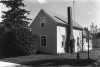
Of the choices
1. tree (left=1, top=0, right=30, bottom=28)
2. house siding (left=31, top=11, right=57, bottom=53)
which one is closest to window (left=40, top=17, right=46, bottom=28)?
house siding (left=31, top=11, right=57, bottom=53)

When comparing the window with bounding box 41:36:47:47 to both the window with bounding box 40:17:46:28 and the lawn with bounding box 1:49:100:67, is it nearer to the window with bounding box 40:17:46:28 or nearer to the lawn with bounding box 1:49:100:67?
the window with bounding box 40:17:46:28

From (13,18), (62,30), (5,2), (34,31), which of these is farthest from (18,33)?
(5,2)

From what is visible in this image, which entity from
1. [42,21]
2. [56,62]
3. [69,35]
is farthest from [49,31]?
[56,62]

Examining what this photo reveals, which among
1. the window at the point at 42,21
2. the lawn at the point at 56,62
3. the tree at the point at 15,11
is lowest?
the lawn at the point at 56,62

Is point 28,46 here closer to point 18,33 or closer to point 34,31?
point 18,33

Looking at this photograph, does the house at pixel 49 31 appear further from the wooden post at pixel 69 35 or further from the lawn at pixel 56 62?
the lawn at pixel 56 62

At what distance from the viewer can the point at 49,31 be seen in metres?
21.2

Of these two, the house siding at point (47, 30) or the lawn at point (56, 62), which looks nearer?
the lawn at point (56, 62)

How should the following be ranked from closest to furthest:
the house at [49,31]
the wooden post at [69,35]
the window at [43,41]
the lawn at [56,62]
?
the lawn at [56,62] → the house at [49,31] → the window at [43,41] → the wooden post at [69,35]

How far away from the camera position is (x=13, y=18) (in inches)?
1059

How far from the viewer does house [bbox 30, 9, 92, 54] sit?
20531 mm

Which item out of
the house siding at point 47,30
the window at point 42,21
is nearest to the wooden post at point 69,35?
the house siding at point 47,30

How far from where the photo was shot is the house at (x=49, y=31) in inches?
808

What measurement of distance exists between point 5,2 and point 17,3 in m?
2.32
